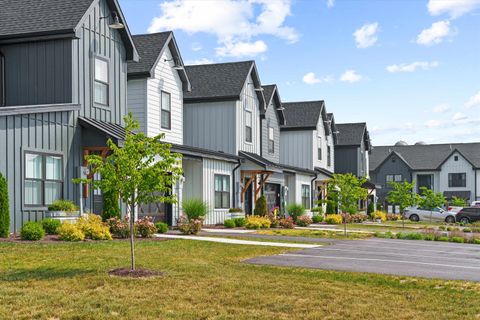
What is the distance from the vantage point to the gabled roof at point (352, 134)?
2312 inches

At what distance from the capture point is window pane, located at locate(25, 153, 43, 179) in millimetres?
18984

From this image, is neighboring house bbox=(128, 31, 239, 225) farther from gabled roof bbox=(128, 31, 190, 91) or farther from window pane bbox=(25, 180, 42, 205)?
window pane bbox=(25, 180, 42, 205)

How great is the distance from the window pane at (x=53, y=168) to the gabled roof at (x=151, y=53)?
818 cm

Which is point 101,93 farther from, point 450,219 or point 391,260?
point 450,219

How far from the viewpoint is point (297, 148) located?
4712cm

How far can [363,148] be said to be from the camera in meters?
60.8

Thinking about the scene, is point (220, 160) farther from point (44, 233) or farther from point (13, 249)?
point (13, 249)

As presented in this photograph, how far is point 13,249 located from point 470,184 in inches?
2795

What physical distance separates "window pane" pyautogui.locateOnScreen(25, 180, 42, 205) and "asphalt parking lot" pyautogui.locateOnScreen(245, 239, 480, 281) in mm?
7540

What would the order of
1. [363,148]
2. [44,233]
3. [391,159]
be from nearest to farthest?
[44,233], [363,148], [391,159]

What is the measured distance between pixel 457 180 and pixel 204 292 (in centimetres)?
7349

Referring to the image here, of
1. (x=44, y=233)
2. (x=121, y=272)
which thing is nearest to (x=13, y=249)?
(x=44, y=233)

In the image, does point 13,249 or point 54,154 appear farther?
point 54,154

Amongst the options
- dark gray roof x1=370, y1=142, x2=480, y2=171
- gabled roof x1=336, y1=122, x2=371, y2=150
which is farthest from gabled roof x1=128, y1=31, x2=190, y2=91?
dark gray roof x1=370, y1=142, x2=480, y2=171
